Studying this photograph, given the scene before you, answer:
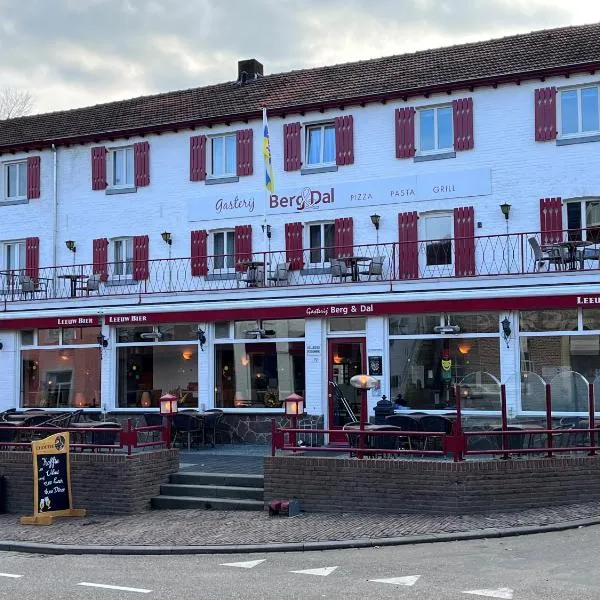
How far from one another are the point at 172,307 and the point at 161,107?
6.95m

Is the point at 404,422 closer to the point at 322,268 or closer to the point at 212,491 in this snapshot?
the point at 212,491

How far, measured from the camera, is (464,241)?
2120cm

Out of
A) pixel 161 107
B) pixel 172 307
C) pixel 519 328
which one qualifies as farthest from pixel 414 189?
pixel 161 107

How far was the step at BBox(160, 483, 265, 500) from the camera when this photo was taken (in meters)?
15.0

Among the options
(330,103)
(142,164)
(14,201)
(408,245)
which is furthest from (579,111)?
(14,201)

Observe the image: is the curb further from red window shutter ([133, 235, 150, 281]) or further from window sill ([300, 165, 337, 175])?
red window shutter ([133, 235, 150, 281])

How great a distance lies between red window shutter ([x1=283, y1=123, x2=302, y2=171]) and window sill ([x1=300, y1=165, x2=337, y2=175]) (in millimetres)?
187

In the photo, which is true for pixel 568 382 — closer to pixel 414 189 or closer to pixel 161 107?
pixel 414 189

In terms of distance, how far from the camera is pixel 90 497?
15367mm

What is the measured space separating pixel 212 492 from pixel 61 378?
10368mm

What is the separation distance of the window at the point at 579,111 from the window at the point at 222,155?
835 cm

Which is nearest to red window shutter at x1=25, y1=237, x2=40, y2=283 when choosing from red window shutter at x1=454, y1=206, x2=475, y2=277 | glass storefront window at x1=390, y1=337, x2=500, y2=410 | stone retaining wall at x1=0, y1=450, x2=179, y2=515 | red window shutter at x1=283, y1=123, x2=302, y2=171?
red window shutter at x1=283, y1=123, x2=302, y2=171

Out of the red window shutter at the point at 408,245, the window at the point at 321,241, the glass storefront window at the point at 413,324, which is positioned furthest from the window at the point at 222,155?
the glass storefront window at the point at 413,324

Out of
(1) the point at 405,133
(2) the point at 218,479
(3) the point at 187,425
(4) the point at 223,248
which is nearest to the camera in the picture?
(2) the point at 218,479
